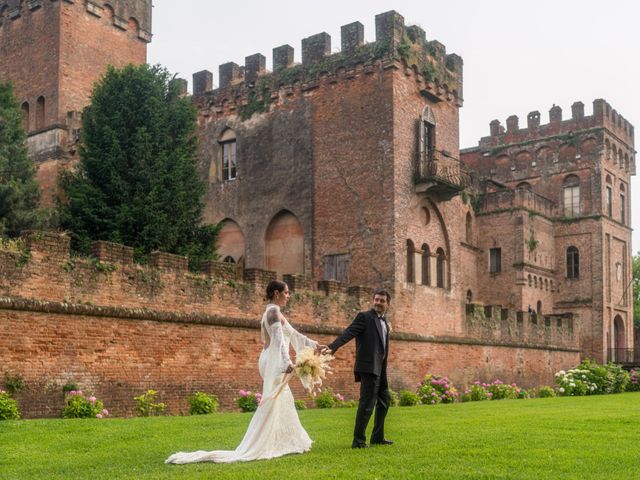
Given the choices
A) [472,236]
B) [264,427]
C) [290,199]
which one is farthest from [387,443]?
[472,236]

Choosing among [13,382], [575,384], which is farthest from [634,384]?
[13,382]

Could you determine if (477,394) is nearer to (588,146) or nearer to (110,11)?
(110,11)

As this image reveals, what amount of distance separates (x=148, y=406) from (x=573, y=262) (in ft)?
104

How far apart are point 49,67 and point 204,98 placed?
534cm

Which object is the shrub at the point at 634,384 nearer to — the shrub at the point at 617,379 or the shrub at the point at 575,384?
the shrub at the point at 617,379

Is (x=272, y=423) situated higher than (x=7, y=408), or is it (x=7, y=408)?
(x=272, y=423)

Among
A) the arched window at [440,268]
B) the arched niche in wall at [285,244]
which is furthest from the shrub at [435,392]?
the arched niche in wall at [285,244]

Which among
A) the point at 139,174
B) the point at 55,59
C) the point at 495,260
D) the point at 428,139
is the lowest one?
the point at 495,260

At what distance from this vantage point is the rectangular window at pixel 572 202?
45.1 metres

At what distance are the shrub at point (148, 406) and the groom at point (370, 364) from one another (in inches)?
313

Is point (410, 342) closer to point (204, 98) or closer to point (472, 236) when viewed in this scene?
point (204, 98)

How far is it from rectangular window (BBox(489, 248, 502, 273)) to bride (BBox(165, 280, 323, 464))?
32738 millimetres

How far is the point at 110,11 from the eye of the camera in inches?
1276

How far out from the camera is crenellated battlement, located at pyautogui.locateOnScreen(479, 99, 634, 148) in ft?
148
